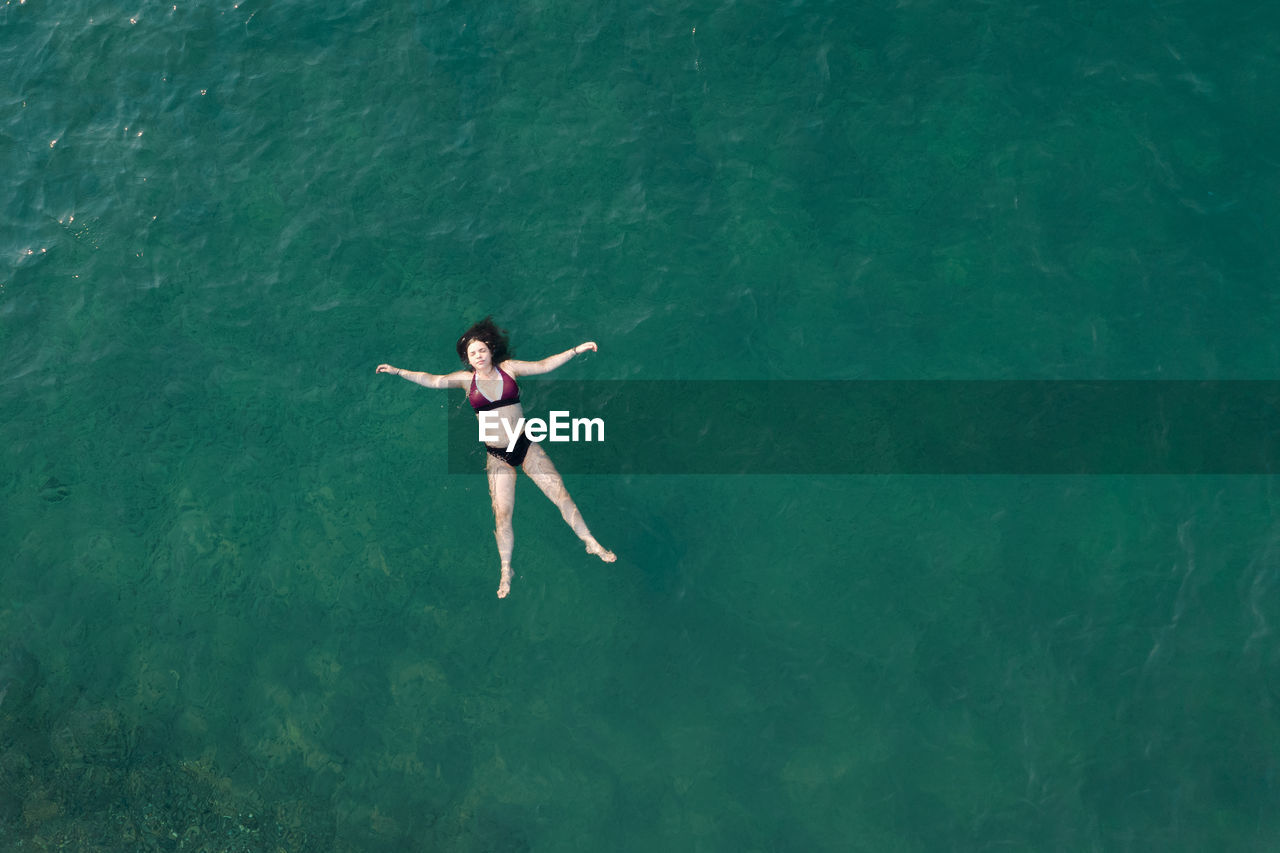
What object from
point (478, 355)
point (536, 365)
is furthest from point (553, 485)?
point (478, 355)

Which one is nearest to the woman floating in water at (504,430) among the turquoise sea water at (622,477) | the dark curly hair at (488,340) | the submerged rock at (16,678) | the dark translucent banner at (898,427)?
the dark curly hair at (488,340)

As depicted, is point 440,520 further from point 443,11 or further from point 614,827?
point 443,11

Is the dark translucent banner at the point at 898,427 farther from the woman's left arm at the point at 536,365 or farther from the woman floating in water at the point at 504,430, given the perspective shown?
the woman's left arm at the point at 536,365

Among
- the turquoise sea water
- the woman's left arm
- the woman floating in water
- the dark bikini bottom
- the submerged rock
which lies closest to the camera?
the woman's left arm

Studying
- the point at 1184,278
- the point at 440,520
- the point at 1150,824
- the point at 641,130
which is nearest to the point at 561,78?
the point at 641,130

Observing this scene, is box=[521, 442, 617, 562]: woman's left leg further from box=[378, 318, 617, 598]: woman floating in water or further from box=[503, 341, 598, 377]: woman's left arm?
box=[503, 341, 598, 377]: woman's left arm

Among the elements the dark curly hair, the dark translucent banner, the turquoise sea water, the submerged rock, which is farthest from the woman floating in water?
the submerged rock
